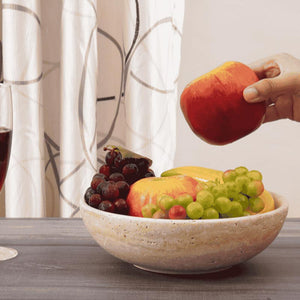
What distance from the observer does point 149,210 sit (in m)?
0.58

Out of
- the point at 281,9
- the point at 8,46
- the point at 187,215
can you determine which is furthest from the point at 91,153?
the point at 187,215

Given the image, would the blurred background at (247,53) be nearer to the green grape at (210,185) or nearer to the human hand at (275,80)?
the human hand at (275,80)

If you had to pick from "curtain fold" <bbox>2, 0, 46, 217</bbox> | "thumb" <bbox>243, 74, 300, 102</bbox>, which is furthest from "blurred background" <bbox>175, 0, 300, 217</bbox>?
"thumb" <bbox>243, 74, 300, 102</bbox>

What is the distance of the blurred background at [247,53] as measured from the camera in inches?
69.6

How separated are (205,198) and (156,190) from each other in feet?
Answer: 0.21

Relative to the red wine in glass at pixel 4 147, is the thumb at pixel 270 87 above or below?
above

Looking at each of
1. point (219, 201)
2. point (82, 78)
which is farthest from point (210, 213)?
point (82, 78)

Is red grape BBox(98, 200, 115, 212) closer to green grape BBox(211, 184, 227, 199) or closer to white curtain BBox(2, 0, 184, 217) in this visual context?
green grape BBox(211, 184, 227, 199)

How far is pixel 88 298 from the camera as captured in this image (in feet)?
1.74

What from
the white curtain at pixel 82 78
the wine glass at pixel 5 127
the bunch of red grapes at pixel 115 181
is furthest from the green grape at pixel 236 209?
the white curtain at pixel 82 78

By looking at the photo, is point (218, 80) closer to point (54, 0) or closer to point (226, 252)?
point (226, 252)

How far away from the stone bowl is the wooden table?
21 mm

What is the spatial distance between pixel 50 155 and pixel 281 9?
3.08 ft

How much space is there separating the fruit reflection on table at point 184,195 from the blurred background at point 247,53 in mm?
1163
